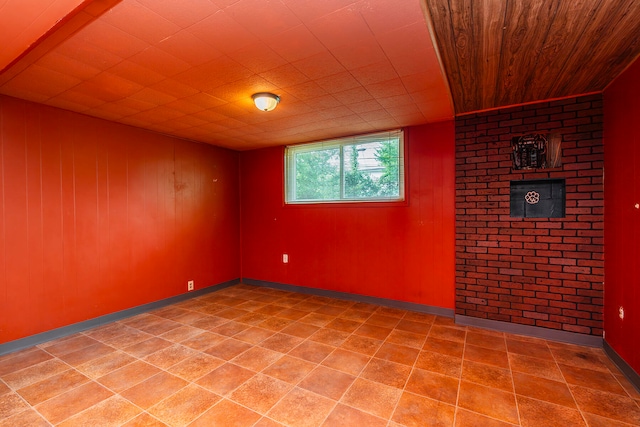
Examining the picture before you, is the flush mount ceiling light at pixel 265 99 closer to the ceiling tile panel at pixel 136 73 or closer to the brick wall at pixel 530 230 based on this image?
the ceiling tile panel at pixel 136 73

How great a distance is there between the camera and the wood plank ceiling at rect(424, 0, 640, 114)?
5.11 feet

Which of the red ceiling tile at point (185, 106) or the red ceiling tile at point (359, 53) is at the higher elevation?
the red ceiling tile at point (359, 53)

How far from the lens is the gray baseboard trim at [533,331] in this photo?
2.69m

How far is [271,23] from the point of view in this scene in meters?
1.66

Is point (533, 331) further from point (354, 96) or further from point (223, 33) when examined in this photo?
point (223, 33)

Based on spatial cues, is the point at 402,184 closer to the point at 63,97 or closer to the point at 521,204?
the point at 521,204

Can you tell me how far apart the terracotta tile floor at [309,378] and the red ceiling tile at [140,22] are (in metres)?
2.35

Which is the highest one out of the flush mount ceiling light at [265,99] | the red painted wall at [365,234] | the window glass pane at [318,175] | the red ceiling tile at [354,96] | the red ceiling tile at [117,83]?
the red ceiling tile at [354,96]

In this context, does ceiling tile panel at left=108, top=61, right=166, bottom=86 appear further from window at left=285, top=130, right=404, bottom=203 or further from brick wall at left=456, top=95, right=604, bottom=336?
brick wall at left=456, top=95, right=604, bottom=336

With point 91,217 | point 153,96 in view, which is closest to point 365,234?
point 153,96

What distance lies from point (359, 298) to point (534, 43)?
11.0 feet

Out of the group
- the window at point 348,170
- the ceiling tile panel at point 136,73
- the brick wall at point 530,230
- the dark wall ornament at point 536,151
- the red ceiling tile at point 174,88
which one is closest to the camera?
the ceiling tile panel at point 136,73

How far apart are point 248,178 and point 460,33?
4.01 m

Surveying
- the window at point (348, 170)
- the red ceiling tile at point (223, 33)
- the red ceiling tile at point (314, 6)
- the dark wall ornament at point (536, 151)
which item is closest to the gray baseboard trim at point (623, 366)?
the dark wall ornament at point (536, 151)
